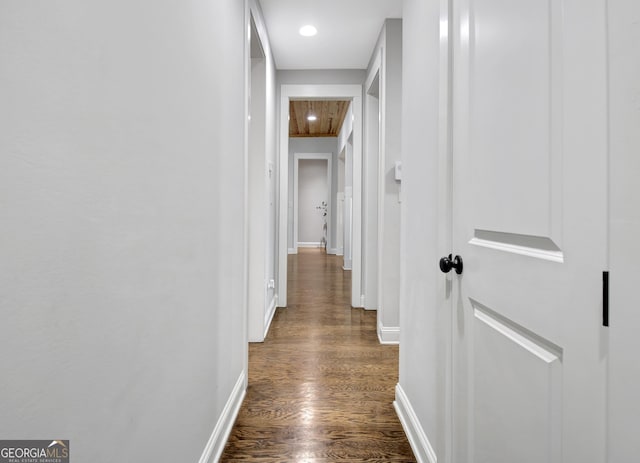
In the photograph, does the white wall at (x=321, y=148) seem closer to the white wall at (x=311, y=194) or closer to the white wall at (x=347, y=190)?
the white wall at (x=347, y=190)

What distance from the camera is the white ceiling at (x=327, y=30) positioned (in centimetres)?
265

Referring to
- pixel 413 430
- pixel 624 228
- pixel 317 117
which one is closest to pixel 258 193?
pixel 413 430

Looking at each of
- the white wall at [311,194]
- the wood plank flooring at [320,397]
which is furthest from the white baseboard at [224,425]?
the white wall at [311,194]

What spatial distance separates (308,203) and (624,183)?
10.6m

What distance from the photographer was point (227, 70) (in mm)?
1631

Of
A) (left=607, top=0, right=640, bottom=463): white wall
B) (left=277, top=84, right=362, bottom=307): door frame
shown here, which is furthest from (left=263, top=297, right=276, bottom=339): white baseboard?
(left=607, top=0, right=640, bottom=463): white wall

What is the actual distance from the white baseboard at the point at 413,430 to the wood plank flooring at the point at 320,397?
0.03m

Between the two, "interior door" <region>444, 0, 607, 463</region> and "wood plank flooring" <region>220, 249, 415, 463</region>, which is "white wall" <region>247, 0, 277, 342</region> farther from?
"interior door" <region>444, 0, 607, 463</region>

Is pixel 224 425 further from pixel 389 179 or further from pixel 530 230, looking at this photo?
pixel 389 179

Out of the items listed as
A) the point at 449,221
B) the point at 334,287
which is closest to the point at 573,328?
the point at 449,221

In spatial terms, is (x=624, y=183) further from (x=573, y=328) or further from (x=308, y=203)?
(x=308, y=203)

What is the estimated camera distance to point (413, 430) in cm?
159

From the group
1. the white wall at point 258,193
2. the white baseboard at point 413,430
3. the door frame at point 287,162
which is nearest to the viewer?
the white baseboard at point 413,430

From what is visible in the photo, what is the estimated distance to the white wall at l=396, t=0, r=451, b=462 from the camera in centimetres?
130
